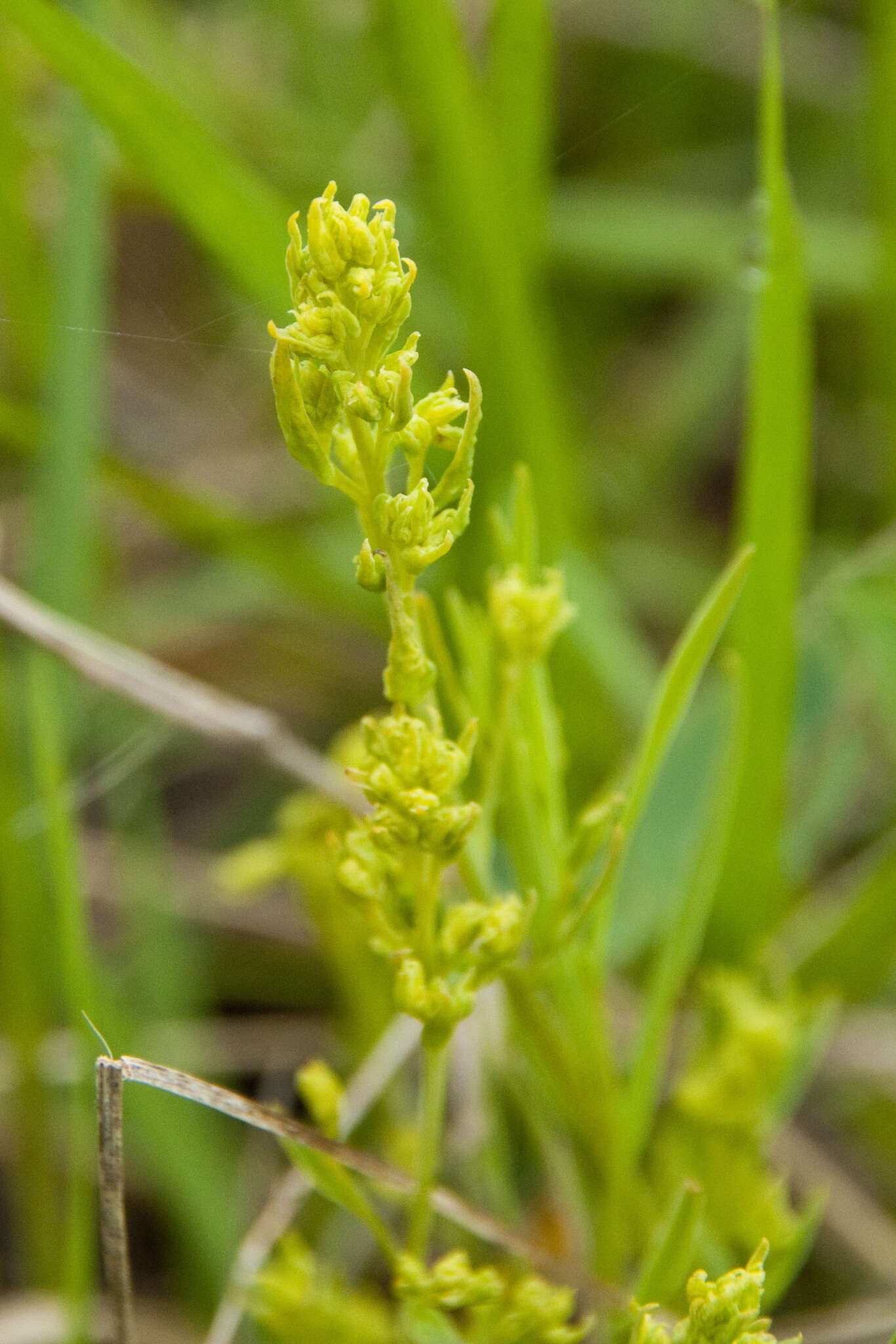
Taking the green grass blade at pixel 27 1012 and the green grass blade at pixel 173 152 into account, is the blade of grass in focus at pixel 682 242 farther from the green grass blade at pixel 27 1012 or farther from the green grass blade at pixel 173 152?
the green grass blade at pixel 27 1012

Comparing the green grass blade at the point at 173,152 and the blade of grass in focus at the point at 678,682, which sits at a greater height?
the green grass blade at the point at 173,152

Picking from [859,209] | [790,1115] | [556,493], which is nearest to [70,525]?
[556,493]

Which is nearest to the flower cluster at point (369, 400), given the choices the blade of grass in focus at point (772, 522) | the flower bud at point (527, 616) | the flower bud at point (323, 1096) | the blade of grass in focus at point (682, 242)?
the flower bud at point (527, 616)

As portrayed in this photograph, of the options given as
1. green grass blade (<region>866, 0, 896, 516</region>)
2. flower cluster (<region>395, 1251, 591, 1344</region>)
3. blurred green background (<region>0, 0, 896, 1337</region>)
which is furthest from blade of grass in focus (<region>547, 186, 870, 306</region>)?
flower cluster (<region>395, 1251, 591, 1344</region>)

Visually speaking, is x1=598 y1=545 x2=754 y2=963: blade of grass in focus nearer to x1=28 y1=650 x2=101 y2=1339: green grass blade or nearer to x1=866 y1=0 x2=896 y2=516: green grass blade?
x1=28 y1=650 x2=101 y2=1339: green grass blade

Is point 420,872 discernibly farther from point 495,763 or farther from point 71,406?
point 71,406

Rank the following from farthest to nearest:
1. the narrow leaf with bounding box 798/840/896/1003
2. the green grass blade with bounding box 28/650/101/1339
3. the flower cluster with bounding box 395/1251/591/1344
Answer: the narrow leaf with bounding box 798/840/896/1003 < the green grass blade with bounding box 28/650/101/1339 < the flower cluster with bounding box 395/1251/591/1344

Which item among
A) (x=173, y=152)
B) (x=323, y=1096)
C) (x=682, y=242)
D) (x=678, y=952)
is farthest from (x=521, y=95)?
(x=323, y=1096)
